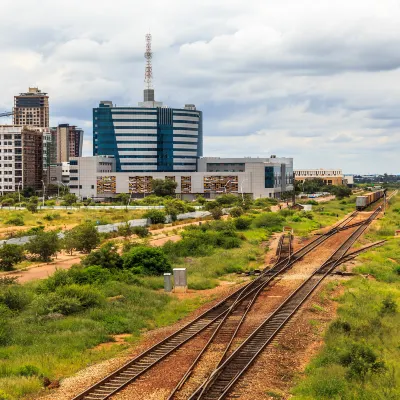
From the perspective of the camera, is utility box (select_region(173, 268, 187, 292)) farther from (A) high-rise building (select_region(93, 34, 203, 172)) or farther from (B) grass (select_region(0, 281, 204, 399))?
(A) high-rise building (select_region(93, 34, 203, 172))

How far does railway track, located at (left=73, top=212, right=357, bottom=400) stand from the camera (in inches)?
664

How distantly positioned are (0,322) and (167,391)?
9.39m

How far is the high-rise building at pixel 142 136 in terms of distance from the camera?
178m

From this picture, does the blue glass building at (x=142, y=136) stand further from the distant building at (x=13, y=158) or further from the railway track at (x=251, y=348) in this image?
the railway track at (x=251, y=348)

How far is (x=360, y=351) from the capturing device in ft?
59.4

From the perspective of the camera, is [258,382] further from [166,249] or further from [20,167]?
[20,167]

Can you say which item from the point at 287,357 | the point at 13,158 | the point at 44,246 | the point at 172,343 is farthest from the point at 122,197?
the point at 287,357

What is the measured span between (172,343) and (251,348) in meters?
2.79

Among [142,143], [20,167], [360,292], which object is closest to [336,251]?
[360,292]

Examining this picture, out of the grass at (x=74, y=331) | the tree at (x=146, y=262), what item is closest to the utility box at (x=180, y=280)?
the grass at (x=74, y=331)

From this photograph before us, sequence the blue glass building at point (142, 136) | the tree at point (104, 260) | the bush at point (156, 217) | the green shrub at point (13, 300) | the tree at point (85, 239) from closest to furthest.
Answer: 1. the green shrub at point (13, 300)
2. the tree at point (104, 260)
3. the tree at point (85, 239)
4. the bush at point (156, 217)
5. the blue glass building at point (142, 136)

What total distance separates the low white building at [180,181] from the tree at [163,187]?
21.0 ft

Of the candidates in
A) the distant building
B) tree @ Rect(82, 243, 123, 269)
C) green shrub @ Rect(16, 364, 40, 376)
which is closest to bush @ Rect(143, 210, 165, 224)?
tree @ Rect(82, 243, 123, 269)

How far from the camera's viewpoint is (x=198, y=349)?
20922 millimetres
